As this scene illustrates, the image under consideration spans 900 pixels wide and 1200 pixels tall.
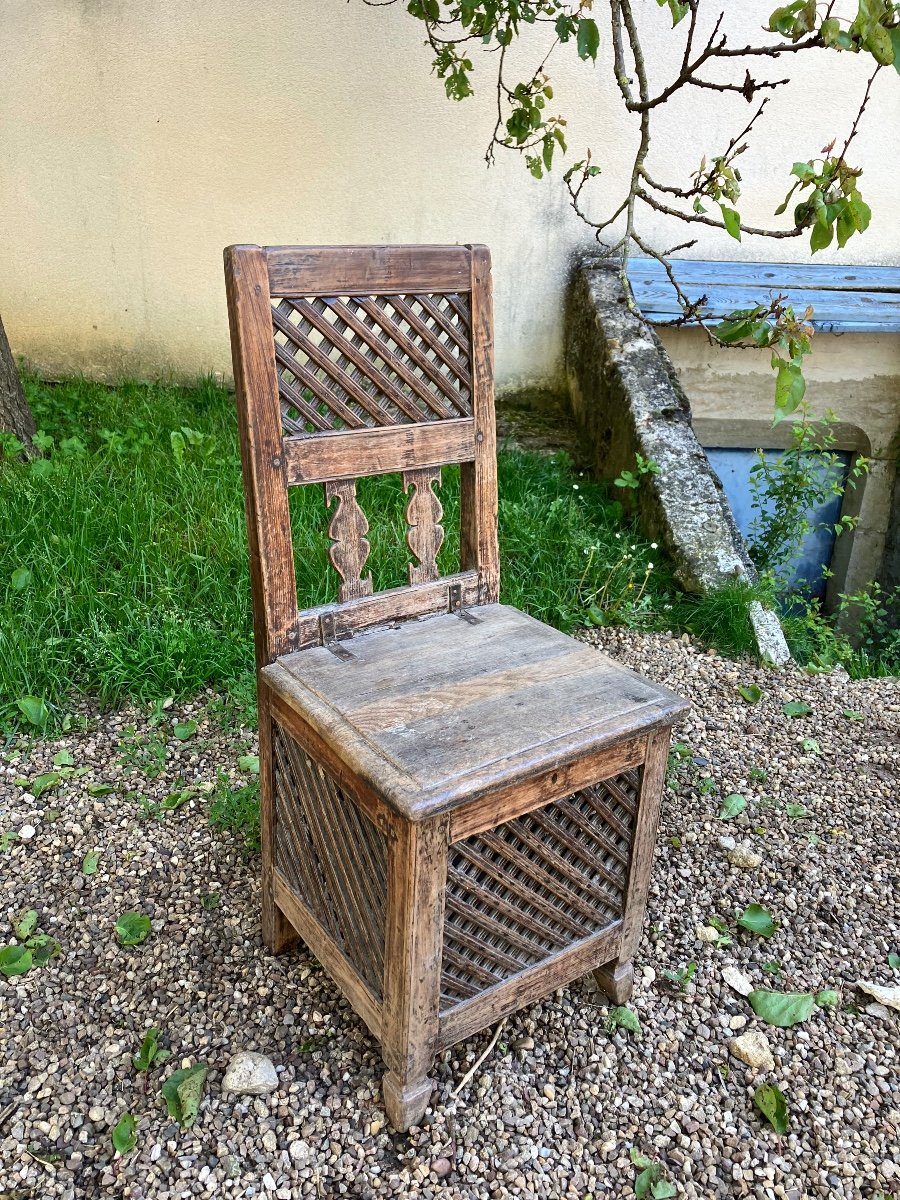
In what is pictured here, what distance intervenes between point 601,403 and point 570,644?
9.32 feet

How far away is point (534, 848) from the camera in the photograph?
70.3 inches

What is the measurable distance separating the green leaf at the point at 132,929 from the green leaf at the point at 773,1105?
150 centimetres

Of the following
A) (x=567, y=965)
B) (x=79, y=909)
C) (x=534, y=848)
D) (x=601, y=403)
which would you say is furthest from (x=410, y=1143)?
(x=601, y=403)

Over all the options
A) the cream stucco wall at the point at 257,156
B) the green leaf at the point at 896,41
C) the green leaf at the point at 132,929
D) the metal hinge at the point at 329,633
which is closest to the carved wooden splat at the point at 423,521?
the metal hinge at the point at 329,633

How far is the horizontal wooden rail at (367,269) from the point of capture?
1785 millimetres

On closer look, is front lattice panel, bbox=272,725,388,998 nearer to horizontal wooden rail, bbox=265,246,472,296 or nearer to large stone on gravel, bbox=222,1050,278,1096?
large stone on gravel, bbox=222,1050,278,1096

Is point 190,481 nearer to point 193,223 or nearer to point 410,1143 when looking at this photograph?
point 193,223

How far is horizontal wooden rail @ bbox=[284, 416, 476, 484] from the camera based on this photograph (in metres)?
1.88

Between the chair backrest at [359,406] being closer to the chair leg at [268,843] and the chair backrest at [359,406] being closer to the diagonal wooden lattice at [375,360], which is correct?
the diagonal wooden lattice at [375,360]

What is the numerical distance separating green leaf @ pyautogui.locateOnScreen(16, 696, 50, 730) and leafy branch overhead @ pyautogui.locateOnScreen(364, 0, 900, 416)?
2312 millimetres

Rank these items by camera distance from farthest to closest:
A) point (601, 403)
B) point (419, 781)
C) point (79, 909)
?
point (601, 403) < point (79, 909) < point (419, 781)

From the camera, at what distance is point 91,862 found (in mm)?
2408

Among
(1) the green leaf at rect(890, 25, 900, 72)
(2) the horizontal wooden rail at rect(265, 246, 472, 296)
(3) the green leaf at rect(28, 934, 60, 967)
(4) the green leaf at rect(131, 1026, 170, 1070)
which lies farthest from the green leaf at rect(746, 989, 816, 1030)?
(1) the green leaf at rect(890, 25, 900, 72)

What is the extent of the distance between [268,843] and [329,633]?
521 millimetres
